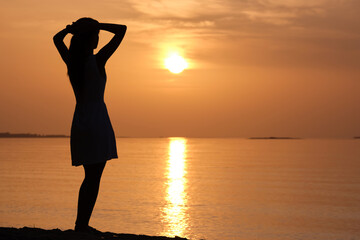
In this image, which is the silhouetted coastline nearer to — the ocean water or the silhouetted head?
the silhouetted head

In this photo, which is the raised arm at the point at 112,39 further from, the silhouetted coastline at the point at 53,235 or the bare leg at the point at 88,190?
the silhouetted coastline at the point at 53,235

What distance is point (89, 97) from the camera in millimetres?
5934

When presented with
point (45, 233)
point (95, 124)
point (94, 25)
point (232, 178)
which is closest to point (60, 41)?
point (94, 25)

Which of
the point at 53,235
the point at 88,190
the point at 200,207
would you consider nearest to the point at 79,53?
the point at 88,190

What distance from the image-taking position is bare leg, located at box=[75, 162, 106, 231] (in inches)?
236

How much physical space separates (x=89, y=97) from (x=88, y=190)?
1.07m

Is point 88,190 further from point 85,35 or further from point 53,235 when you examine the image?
point 85,35

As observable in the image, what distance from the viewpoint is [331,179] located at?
60.0 meters

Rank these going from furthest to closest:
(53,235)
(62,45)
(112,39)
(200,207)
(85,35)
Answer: (200,207)
(53,235)
(62,45)
(85,35)
(112,39)

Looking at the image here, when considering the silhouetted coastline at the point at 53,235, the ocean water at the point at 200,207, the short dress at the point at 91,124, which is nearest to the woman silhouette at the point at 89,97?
the short dress at the point at 91,124

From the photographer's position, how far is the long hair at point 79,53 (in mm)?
5895

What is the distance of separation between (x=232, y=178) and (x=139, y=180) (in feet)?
36.3

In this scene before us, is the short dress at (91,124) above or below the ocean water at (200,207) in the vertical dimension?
above

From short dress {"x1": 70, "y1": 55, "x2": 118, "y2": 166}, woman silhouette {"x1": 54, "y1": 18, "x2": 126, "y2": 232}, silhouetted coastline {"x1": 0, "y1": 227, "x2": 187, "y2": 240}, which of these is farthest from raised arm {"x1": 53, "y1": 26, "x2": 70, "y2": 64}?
silhouetted coastline {"x1": 0, "y1": 227, "x2": 187, "y2": 240}
